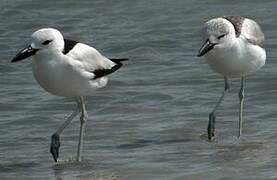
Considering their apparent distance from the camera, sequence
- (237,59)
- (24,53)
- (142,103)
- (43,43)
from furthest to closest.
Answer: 1. (142,103)
2. (237,59)
3. (43,43)
4. (24,53)

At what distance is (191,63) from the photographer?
53.9ft

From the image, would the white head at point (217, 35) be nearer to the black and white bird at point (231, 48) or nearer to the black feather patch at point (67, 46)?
the black and white bird at point (231, 48)

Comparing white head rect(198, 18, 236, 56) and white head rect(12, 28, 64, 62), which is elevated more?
white head rect(12, 28, 64, 62)

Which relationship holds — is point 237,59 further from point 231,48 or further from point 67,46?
point 67,46

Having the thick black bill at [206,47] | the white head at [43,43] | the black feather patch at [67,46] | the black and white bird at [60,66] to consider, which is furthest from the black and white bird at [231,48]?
the white head at [43,43]

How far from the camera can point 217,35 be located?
41.0 ft

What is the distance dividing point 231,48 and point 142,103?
212 cm

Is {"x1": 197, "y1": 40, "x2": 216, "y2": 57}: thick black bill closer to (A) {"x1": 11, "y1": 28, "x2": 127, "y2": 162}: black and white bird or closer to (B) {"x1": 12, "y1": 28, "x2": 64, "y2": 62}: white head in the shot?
(A) {"x1": 11, "y1": 28, "x2": 127, "y2": 162}: black and white bird

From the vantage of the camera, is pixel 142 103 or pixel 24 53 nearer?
pixel 24 53

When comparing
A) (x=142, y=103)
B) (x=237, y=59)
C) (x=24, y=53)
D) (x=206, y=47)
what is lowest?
(x=142, y=103)

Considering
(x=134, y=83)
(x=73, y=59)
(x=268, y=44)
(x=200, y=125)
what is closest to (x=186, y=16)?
(x=268, y=44)

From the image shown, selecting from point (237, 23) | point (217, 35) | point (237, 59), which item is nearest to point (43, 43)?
point (217, 35)

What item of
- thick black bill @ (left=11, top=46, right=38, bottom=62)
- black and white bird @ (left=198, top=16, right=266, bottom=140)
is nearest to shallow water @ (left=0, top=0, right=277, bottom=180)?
black and white bird @ (left=198, top=16, right=266, bottom=140)

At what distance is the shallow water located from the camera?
1152 cm
